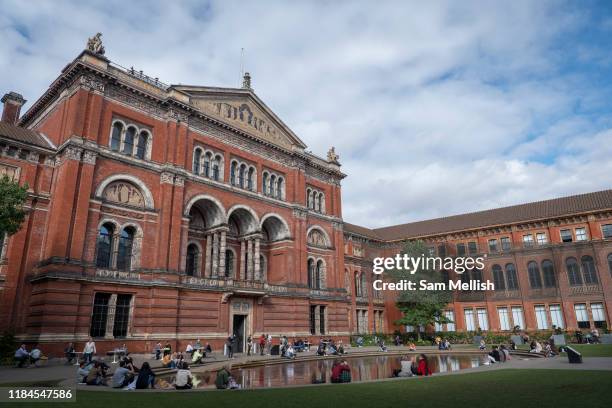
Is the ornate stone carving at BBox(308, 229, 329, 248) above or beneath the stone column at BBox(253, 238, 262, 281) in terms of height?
above

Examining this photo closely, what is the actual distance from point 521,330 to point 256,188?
35189 millimetres

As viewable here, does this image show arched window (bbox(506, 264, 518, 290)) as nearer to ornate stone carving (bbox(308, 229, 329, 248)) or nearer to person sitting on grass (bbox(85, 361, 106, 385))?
ornate stone carving (bbox(308, 229, 329, 248))

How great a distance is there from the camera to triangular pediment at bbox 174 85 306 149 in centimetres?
3509

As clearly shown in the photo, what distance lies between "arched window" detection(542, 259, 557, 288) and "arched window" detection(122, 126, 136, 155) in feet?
151

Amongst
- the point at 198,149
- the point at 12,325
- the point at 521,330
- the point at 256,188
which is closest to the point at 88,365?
the point at 12,325

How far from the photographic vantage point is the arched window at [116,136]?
29.2 metres

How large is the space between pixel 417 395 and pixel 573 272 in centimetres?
4424

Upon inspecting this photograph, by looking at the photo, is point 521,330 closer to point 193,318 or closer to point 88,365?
point 193,318

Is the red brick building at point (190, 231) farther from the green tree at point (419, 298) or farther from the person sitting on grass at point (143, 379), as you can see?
the person sitting on grass at point (143, 379)

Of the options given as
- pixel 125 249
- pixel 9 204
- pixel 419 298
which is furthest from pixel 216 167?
pixel 419 298

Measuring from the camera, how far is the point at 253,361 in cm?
2692

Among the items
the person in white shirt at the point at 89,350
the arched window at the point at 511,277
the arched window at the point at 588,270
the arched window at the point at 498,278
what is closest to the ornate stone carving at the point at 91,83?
the person in white shirt at the point at 89,350

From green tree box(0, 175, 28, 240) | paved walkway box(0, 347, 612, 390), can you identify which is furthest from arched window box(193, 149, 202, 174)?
green tree box(0, 175, 28, 240)

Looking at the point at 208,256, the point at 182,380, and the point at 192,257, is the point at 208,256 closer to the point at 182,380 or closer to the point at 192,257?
the point at 192,257
